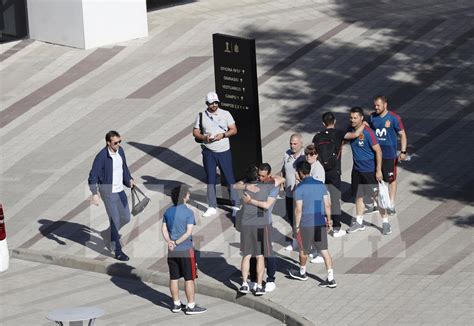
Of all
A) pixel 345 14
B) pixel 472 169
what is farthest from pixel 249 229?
pixel 345 14

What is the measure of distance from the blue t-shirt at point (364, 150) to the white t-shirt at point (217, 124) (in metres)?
1.86

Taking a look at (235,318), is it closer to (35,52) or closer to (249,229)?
(249,229)

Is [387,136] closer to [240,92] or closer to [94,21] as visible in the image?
[240,92]

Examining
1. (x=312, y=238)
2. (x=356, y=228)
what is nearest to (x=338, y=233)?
(x=356, y=228)

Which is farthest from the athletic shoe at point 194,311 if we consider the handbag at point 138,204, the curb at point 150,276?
the handbag at point 138,204

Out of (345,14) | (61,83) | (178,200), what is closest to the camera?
(178,200)

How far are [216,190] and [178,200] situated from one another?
12.9 ft

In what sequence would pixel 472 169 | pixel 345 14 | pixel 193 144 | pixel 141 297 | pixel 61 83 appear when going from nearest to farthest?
pixel 141 297 → pixel 472 169 → pixel 193 144 → pixel 61 83 → pixel 345 14

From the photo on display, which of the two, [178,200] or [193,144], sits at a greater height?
[178,200]

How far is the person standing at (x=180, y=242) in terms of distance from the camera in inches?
613

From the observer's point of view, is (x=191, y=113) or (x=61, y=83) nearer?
(x=191, y=113)

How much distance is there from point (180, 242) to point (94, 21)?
12.6 meters

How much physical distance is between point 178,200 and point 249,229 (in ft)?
3.49

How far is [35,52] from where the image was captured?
2770 centimetres
